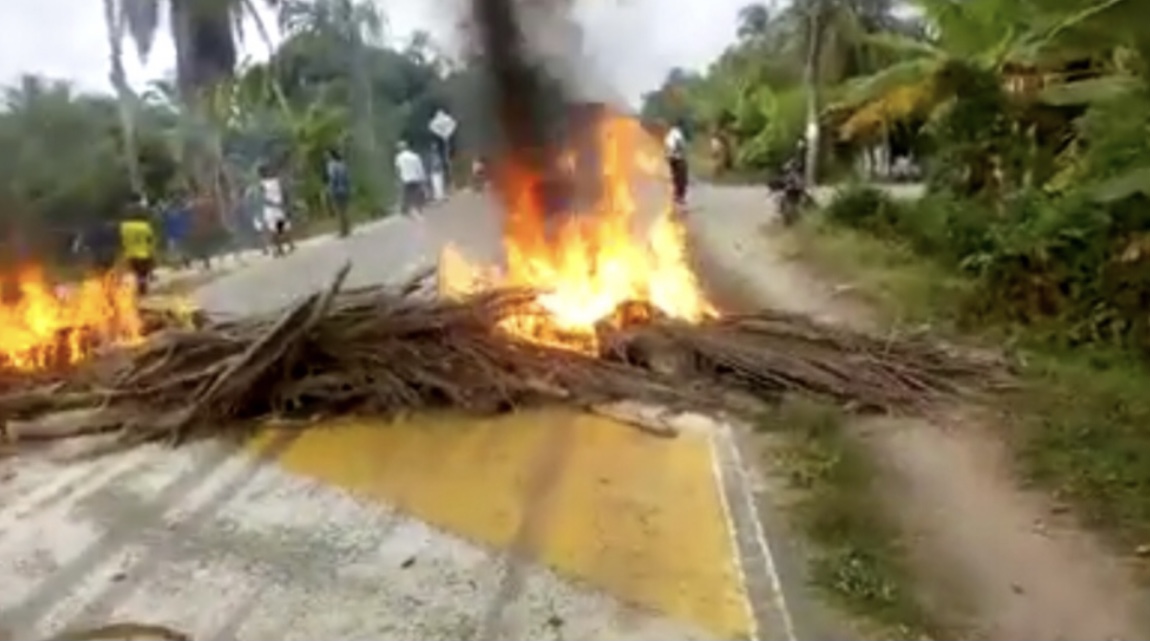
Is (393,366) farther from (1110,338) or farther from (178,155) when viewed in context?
(178,155)

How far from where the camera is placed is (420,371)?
9.55 m

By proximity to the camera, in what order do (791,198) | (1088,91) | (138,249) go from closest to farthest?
(1088,91)
(138,249)
(791,198)

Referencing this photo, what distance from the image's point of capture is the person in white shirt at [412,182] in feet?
77.3

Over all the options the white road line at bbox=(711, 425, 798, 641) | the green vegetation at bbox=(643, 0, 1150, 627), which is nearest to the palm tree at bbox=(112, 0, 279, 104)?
the green vegetation at bbox=(643, 0, 1150, 627)

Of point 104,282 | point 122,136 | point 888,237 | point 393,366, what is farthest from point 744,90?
point 393,366

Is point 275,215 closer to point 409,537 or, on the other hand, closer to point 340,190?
point 340,190

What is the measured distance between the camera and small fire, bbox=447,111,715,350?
1068 cm

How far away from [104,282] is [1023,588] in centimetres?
891

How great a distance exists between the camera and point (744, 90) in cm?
3534

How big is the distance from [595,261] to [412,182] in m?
12.3

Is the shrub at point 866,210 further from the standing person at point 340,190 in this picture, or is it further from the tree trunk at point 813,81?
the standing person at point 340,190

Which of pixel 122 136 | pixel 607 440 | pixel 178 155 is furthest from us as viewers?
pixel 178 155

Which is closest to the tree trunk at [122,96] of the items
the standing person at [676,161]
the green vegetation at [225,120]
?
the green vegetation at [225,120]

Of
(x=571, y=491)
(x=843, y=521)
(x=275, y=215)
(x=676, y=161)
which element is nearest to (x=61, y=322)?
(x=571, y=491)
